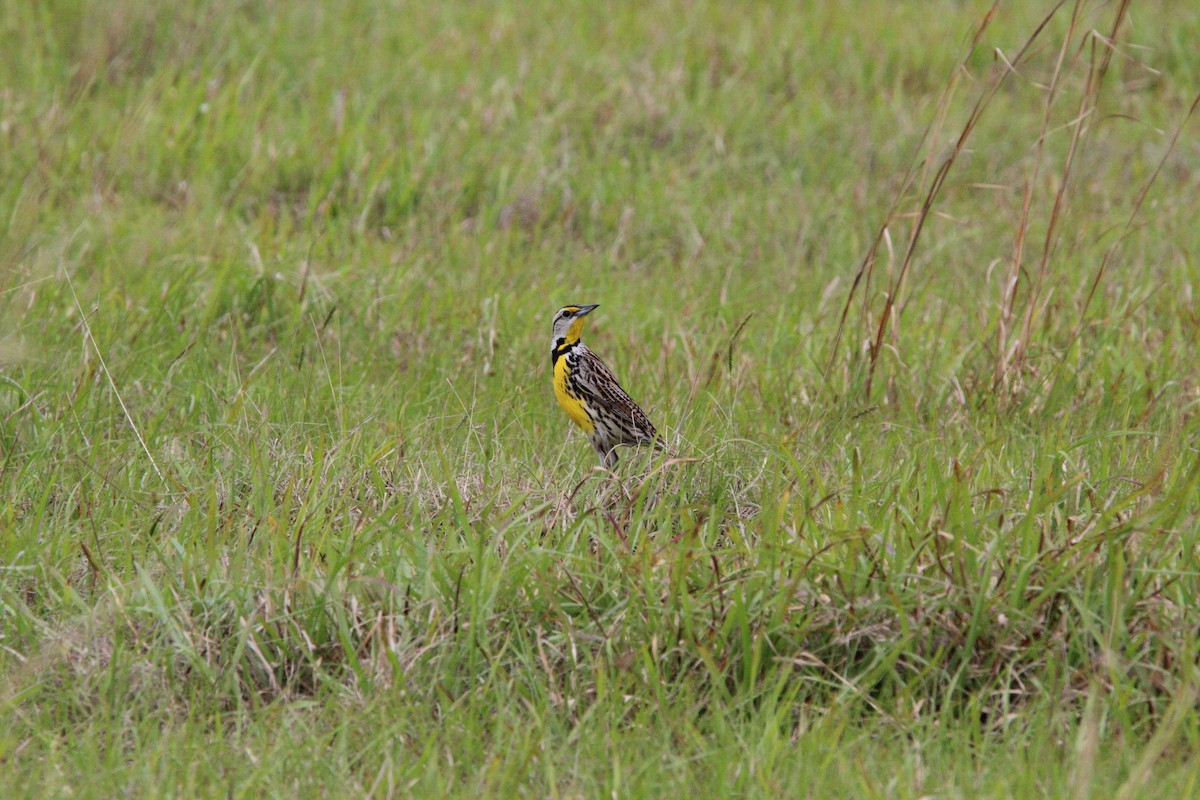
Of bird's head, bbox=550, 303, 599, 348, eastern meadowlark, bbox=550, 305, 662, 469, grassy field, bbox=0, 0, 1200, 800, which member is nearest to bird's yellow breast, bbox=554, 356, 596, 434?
eastern meadowlark, bbox=550, 305, 662, 469

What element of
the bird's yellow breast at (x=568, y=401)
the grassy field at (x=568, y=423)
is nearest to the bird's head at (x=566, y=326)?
the grassy field at (x=568, y=423)

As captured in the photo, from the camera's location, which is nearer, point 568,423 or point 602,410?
point 602,410

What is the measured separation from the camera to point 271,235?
Answer: 23.0 feet

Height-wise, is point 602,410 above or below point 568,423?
above

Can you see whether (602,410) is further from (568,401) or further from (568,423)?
(568,423)

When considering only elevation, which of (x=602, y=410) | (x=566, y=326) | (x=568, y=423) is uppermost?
(x=566, y=326)

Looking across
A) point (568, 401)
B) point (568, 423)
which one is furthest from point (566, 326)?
point (568, 401)

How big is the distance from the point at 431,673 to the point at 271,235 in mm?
4080

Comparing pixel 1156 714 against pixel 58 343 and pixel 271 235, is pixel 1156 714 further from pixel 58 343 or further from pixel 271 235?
pixel 271 235

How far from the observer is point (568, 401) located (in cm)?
494

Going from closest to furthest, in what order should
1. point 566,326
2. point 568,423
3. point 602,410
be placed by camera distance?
point 602,410, point 568,423, point 566,326

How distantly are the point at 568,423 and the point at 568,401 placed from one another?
365 millimetres

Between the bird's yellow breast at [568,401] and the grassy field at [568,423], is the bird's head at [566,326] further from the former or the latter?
the bird's yellow breast at [568,401]

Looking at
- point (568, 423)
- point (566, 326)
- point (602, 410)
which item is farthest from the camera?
point (566, 326)
